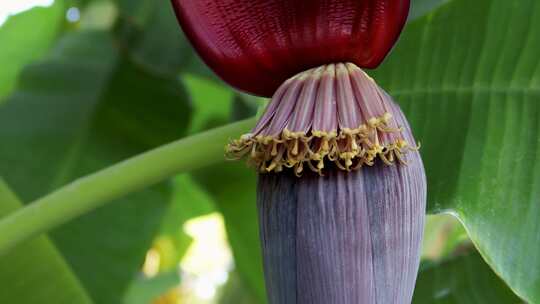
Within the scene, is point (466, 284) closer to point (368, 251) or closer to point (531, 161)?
point (531, 161)

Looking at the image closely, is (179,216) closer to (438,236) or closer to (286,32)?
(438,236)

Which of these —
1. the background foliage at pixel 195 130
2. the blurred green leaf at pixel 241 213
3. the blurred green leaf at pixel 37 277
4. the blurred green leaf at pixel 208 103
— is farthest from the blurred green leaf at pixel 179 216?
the blurred green leaf at pixel 37 277

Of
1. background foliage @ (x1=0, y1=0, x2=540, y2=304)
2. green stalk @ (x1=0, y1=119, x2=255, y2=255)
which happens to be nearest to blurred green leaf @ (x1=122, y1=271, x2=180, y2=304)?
background foliage @ (x1=0, y1=0, x2=540, y2=304)

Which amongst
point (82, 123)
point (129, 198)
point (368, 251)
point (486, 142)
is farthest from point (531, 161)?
point (82, 123)

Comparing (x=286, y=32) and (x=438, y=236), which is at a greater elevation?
(x=286, y=32)

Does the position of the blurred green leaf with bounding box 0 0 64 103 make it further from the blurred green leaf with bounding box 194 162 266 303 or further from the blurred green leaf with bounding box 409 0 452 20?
the blurred green leaf with bounding box 409 0 452 20

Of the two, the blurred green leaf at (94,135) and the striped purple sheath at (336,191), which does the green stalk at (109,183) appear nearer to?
the striped purple sheath at (336,191)

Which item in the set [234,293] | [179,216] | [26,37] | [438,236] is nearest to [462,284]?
[438,236]
